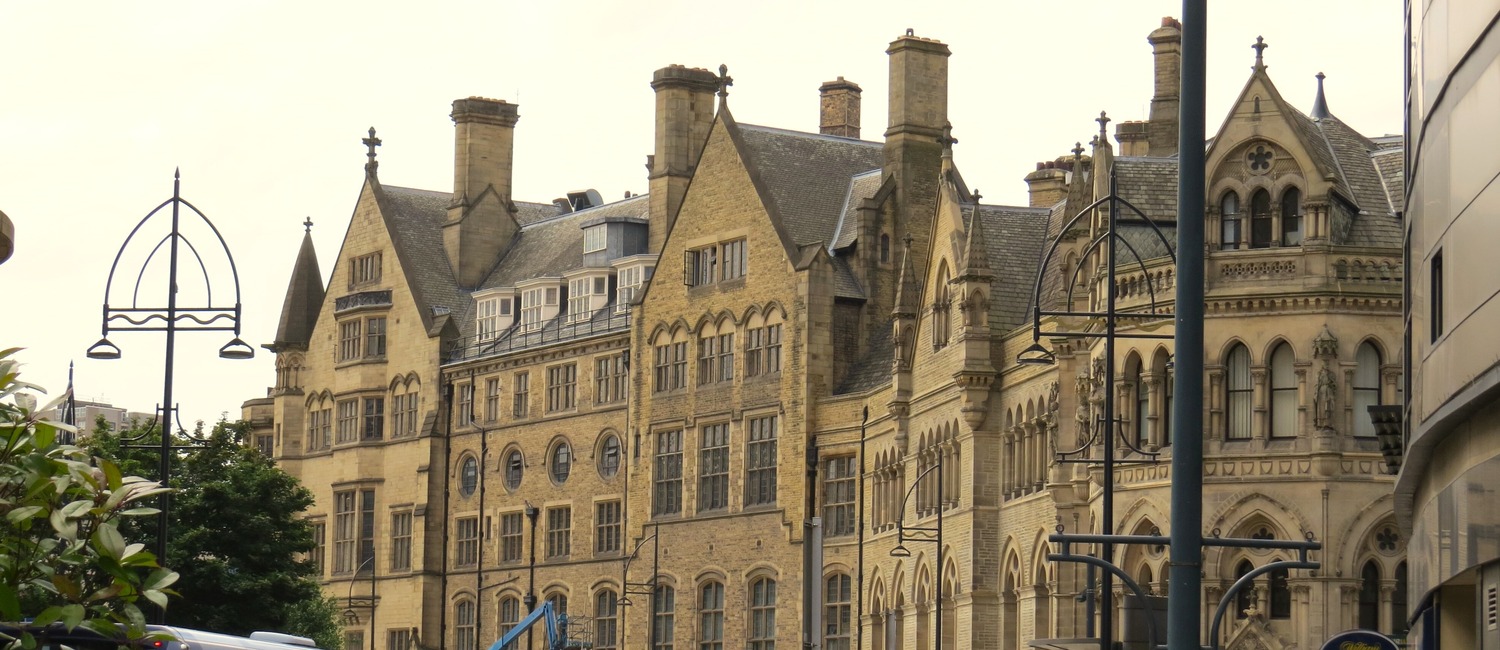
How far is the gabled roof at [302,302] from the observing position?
101 metres

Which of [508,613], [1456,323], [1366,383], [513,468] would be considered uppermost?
[513,468]

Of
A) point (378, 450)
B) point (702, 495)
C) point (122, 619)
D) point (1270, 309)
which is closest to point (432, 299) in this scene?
point (378, 450)

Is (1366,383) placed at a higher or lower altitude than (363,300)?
lower

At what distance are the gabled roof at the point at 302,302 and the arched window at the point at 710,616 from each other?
2772 centimetres

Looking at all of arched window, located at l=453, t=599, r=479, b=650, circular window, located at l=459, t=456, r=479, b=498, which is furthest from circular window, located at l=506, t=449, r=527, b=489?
arched window, located at l=453, t=599, r=479, b=650

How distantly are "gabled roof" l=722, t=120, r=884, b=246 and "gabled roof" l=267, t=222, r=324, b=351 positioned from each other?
2730 centimetres

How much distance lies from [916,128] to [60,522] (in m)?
61.5

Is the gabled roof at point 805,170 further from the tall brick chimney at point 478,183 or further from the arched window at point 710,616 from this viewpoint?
the tall brick chimney at point 478,183

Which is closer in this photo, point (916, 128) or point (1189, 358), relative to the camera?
point (1189, 358)

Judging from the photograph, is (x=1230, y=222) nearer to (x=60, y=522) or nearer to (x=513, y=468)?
(x=60, y=522)

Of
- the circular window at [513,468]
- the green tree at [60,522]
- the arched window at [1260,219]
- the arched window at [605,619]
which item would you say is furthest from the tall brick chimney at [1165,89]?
the green tree at [60,522]

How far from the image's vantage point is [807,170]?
78.8 m

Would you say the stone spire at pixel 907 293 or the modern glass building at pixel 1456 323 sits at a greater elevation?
the stone spire at pixel 907 293

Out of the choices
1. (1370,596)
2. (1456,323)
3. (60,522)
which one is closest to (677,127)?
(1370,596)
